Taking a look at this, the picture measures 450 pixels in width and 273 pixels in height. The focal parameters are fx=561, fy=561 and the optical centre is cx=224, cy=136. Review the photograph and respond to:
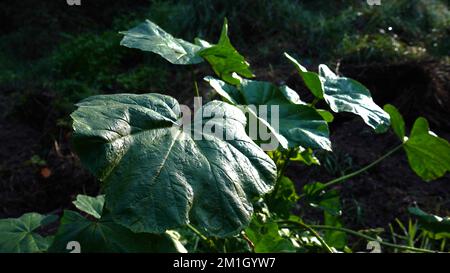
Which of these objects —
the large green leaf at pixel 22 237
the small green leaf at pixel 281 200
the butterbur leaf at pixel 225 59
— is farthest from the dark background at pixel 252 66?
the large green leaf at pixel 22 237

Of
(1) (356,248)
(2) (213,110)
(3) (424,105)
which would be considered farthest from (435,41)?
(2) (213,110)

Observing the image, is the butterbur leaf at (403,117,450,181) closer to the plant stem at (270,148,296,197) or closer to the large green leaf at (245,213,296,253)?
the plant stem at (270,148,296,197)

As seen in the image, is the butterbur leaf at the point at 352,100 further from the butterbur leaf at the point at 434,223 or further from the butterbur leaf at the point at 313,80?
the butterbur leaf at the point at 434,223

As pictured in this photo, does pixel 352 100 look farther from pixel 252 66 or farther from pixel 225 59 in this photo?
pixel 252 66

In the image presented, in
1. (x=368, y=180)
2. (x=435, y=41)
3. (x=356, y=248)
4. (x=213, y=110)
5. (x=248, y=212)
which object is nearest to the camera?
(x=248, y=212)

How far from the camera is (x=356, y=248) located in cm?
222

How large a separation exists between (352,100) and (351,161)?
160 cm

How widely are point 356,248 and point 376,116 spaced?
3.59ft

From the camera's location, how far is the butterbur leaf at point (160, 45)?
1.26 meters

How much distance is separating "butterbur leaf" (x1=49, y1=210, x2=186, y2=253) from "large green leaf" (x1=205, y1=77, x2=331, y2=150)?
1.02ft

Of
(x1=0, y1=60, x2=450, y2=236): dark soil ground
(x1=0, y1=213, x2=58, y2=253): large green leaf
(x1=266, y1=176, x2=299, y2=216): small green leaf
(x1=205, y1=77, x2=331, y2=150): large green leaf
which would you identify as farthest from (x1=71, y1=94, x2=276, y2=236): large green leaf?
(x1=0, y1=60, x2=450, y2=236): dark soil ground

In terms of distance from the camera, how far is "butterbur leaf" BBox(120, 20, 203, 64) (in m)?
1.26

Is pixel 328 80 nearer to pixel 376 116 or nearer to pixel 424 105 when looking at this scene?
pixel 376 116

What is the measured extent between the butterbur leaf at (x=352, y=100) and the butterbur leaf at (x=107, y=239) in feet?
1.55
